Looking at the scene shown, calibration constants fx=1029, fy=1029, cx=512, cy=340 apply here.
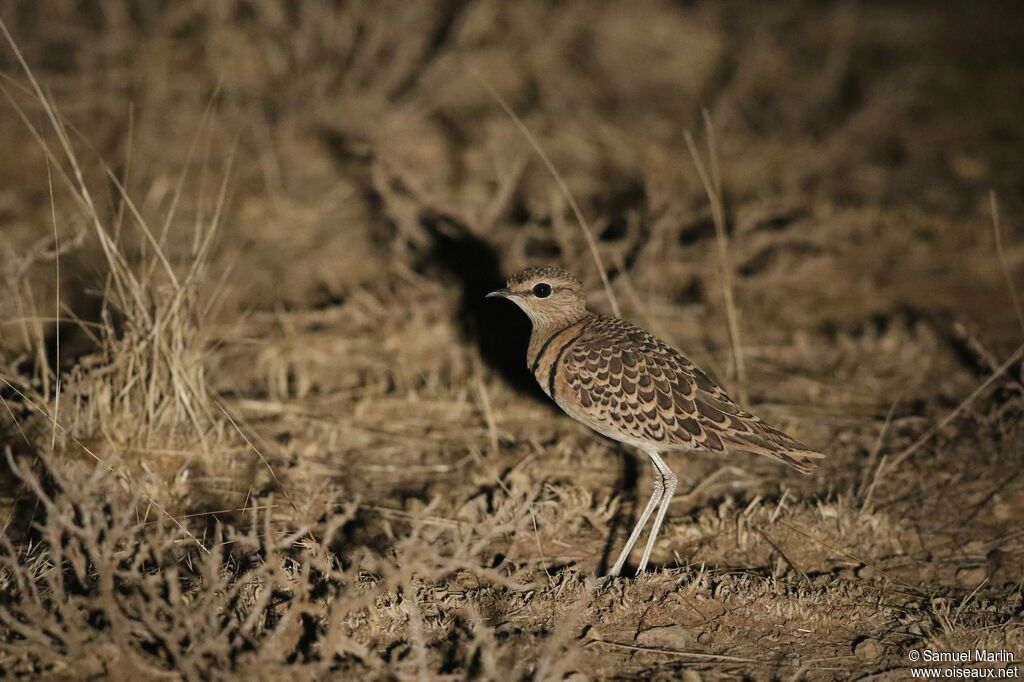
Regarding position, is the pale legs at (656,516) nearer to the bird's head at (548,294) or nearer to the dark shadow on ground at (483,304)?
the bird's head at (548,294)

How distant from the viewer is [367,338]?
6.25 m

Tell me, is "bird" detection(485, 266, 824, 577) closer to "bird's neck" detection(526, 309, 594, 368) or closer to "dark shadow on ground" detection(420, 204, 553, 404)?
"bird's neck" detection(526, 309, 594, 368)

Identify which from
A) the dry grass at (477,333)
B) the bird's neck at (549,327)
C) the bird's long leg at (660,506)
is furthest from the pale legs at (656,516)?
the bird's neck at (549,327)

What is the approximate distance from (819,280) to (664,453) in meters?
2.66

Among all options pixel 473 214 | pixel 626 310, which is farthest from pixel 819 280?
pixel 473 214

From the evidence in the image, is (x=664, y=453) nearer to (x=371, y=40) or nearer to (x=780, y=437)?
(x=780, y=437)

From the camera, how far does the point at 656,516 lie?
4.42m

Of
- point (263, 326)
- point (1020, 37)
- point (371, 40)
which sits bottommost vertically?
point (263, 326)

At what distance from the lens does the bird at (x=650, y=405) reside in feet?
14.0

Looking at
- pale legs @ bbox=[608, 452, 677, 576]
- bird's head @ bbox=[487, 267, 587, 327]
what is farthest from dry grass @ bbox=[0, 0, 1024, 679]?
bird's head @ bbox=[487, 267, 587, 327]

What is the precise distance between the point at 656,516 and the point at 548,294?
1.17 m

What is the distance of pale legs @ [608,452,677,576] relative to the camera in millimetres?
4207

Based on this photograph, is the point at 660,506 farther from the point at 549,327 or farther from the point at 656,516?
the point at 549,327

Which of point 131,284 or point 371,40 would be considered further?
point 371,40
